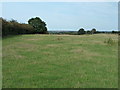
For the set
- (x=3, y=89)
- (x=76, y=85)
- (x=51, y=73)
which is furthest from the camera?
(x=51, y=73)

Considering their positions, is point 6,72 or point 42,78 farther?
point 6,72

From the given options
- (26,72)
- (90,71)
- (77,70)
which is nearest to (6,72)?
(26,72)

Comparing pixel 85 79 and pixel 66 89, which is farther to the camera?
pixel 85 79

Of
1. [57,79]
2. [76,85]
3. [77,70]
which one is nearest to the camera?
[76,85]

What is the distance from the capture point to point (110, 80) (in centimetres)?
436

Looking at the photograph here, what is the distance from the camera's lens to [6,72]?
4945mm

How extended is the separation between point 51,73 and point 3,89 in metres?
1.52

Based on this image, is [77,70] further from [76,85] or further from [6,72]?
[6,72]

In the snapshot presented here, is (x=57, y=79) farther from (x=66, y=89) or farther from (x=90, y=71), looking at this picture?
(x=90, y=71)

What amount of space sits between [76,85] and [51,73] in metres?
1.15

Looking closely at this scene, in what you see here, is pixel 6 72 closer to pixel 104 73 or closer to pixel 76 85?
pixel 76 85

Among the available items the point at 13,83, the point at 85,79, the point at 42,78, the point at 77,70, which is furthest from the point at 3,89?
the point at 77,70

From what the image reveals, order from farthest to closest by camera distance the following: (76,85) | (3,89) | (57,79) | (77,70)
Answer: (77,70) → (57,79) → (76,85) → (3,89)

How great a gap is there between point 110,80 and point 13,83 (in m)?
2.15
